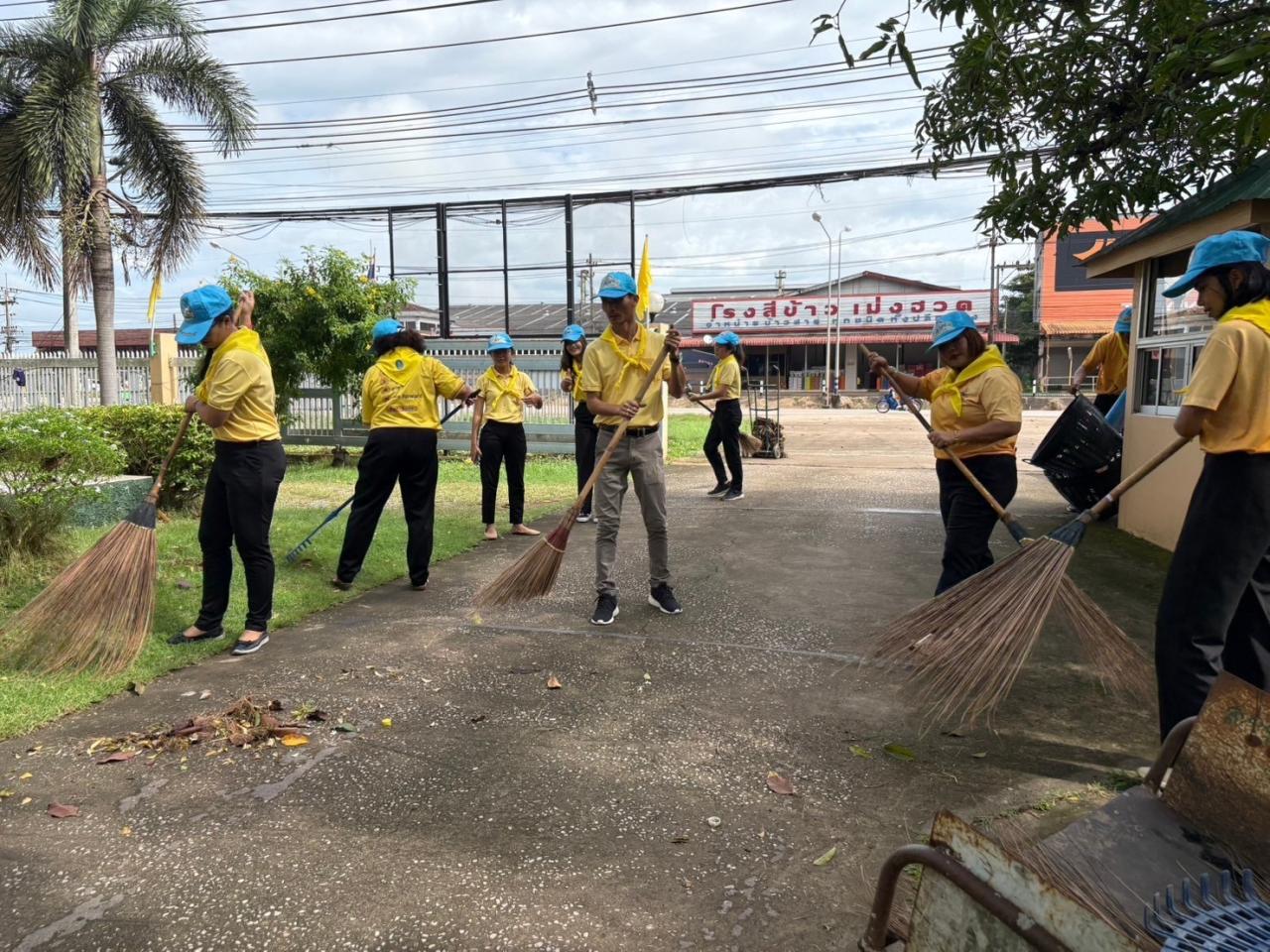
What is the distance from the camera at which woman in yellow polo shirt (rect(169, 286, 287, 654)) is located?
14.0 ft

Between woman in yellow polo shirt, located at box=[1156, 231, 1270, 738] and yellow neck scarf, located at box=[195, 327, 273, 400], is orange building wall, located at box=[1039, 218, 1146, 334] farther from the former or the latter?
yellow neck scarf, located at box=[195, 327, 273, 400]

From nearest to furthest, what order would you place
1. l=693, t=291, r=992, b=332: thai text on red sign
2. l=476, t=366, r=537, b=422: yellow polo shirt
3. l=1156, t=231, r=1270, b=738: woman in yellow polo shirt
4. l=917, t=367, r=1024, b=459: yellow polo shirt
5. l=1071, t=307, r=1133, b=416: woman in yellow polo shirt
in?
l=1156, t=231, r=1270, b=738: woman in yellow polo shirt → l=917, t=367, r=1024, b=459: yellow polo shirt → l=476, t=366, r=537, b=422: yellow polo shirt → l=1071, t=307, r=1133, b=416: woman in yellow polo shirt → l=693, t=291, r=992, b=332: thai text on red sign

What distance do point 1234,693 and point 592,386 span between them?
11.8ft

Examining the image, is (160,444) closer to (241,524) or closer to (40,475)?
(40,475)

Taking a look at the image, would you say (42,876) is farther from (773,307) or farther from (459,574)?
(773,307)

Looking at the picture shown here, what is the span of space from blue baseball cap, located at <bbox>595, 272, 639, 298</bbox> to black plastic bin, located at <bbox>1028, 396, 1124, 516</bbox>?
4027mm

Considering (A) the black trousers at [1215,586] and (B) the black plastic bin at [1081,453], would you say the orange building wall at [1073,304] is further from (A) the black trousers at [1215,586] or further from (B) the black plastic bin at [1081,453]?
(A) the black trousers at [1215,586]

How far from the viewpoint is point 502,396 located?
748 cm

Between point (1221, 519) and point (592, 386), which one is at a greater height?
point (592, 386)

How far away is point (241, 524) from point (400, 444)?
4.20 ft

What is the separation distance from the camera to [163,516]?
744cm

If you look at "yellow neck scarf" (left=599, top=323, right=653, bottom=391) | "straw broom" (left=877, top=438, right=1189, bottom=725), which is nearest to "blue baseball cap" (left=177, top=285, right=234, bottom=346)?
"yellow neck scarf" (left=599, top=323, right=653, bottom=391)

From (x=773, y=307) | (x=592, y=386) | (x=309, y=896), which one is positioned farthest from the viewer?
(x=773, y=307)

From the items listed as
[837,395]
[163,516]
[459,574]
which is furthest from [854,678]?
[837,395]
